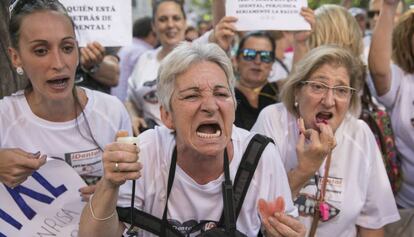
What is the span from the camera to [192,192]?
2.32 meters

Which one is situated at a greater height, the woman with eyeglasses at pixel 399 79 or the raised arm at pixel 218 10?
the raised arm at pixel 218 10

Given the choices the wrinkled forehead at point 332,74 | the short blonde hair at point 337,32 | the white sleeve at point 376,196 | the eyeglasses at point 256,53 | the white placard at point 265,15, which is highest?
the white placard at point 265,15

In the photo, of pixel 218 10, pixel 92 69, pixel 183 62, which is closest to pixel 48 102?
pixel 183 62

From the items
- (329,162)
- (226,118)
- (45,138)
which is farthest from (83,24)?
(329,162)

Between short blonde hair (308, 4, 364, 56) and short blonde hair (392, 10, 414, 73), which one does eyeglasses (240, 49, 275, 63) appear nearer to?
short blonde hair (308, 4, 364, 56)

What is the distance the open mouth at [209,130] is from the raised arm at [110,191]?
0.40 meters

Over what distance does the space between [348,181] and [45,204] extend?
1.59 meters

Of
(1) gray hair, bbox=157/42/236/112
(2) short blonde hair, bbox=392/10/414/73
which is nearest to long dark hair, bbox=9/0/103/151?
(1) gray hair, bbox=157/42/236/112

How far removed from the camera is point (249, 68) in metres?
4.03

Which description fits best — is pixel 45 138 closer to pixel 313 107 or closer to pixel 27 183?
pixel 27 183

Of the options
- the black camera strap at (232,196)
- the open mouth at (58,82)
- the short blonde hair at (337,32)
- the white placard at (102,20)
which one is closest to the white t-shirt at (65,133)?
the open mouth at (58,82)

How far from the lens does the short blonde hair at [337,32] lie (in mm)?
3570

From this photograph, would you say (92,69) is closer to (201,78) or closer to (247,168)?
(201,78)

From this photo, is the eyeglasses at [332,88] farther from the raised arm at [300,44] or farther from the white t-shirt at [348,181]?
the raised arm at [300,44]
